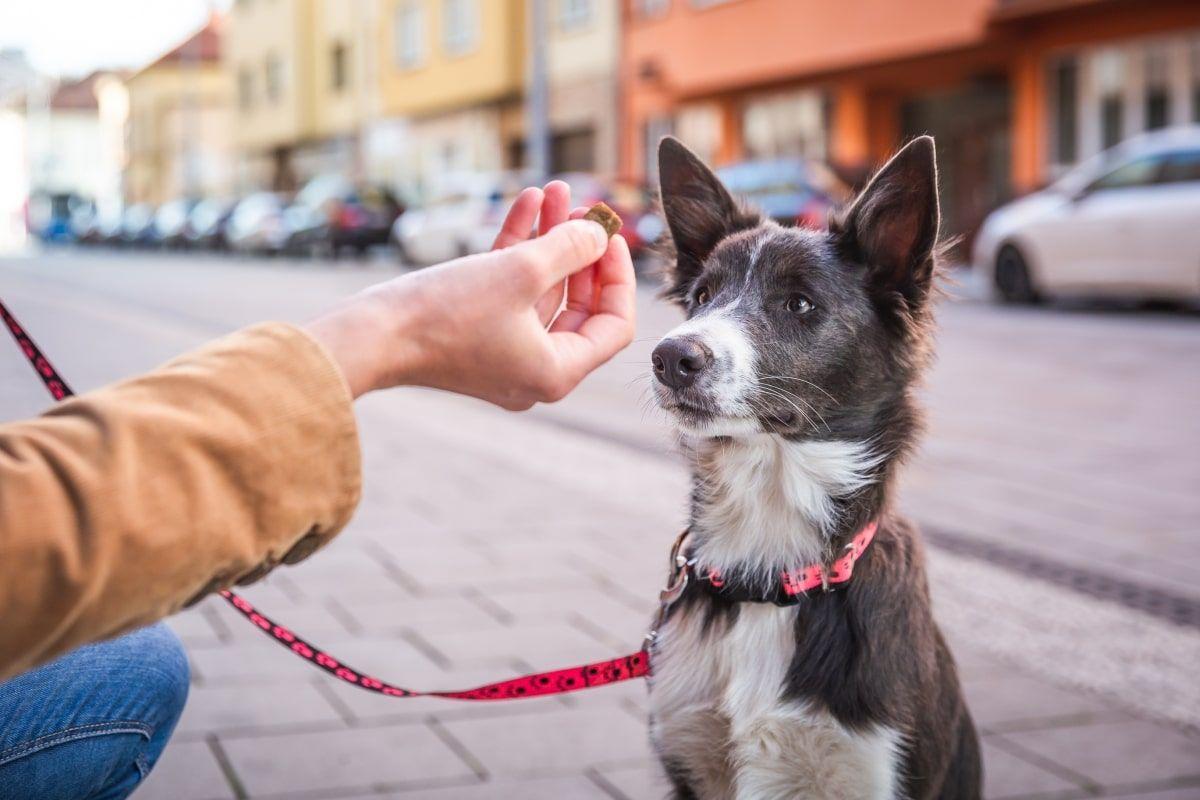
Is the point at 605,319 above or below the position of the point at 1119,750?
above

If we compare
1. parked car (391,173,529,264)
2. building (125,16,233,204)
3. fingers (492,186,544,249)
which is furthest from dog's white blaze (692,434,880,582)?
building (125,16,233,204)

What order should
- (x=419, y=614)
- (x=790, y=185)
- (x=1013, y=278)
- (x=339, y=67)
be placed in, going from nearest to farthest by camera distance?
1. (x=419, y=614)
2. (x=1013, y=278)
3. (x=790, y=185)
4. (x=339, y=67)

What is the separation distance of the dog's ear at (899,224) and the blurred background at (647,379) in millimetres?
224

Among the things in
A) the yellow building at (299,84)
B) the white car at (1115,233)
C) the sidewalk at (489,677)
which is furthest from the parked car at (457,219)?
the yellow building at (299,84)

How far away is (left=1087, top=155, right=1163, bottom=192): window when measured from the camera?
15.0 m

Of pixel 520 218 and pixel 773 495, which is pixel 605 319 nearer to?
pixel 520 218

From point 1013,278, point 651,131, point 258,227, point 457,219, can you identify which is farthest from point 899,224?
point 258,227

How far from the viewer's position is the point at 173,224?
4769 centimetres

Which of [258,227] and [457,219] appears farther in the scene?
[258,227]

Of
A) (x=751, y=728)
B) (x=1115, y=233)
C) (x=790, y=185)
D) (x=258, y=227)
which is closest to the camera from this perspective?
(x=751, y=728)

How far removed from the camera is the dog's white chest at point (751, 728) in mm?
2402

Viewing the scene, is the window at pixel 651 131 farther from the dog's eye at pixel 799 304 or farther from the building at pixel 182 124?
the building at pixel 182 124

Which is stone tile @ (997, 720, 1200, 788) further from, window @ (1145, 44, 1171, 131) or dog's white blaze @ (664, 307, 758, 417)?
window @ (1145, 44, 1171, 131)

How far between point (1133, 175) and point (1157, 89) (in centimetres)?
700
